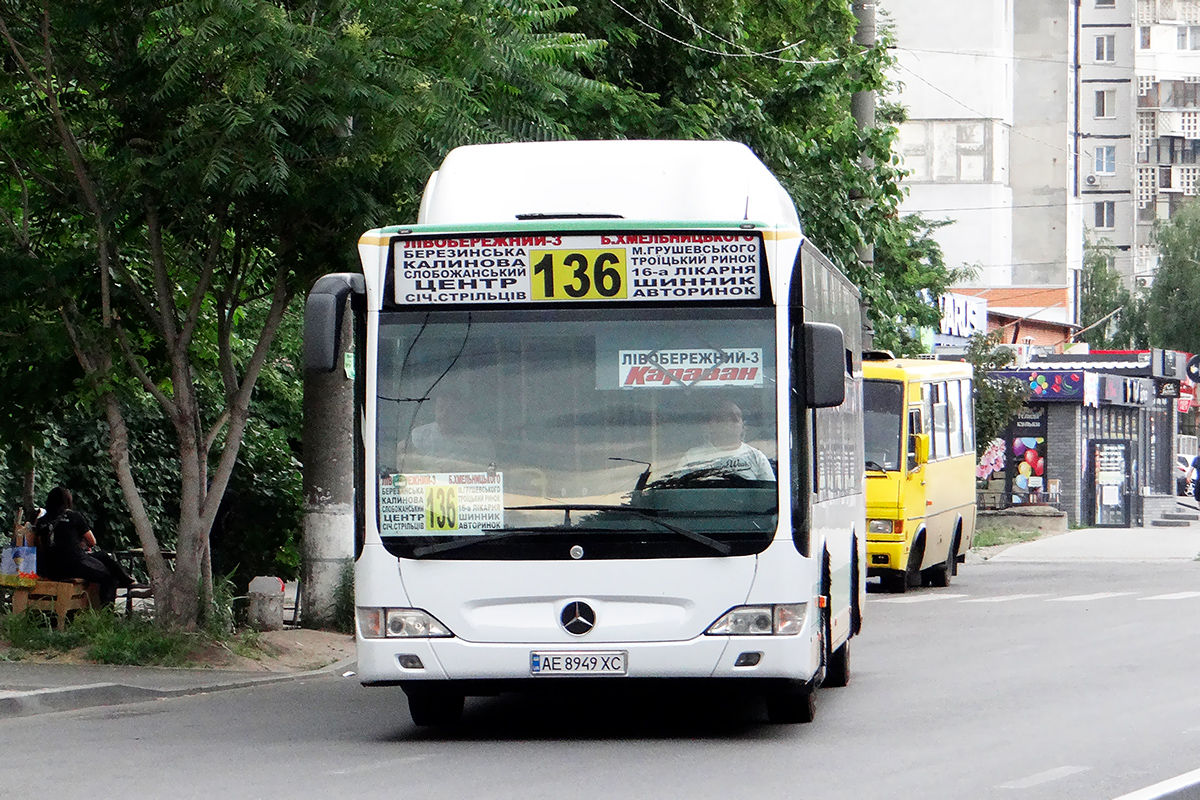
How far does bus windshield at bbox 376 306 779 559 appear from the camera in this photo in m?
10.0

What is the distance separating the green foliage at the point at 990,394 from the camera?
126 feet

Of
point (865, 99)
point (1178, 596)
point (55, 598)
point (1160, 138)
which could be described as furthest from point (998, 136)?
point (55, 598)

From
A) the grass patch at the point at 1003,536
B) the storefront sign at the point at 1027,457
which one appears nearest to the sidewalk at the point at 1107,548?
the grass patch at the point at 1003,536

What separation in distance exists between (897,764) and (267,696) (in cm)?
530

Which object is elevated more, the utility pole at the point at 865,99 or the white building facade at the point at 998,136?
the white building facade at the point at 998,136

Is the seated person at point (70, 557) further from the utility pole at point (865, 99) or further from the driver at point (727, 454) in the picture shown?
the utility pole at point (865, 99)

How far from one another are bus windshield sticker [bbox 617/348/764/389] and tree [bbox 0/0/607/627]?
378 centimetres

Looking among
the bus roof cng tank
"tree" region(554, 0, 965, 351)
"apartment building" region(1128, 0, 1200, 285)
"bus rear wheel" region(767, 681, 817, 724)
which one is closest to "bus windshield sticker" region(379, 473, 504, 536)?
the bus roof cng tank

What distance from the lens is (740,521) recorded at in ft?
33.0

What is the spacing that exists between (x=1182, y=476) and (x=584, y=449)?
50.4 meters

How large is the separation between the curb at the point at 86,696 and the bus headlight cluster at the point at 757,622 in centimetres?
465

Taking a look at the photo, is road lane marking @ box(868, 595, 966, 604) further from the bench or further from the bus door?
the bench

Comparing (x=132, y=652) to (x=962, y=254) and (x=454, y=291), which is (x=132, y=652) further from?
→ (x=962, y=254)

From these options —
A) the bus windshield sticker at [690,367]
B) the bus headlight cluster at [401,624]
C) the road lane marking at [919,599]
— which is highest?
the bus windshield sticker at [690,367]
